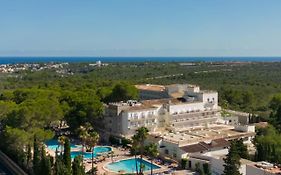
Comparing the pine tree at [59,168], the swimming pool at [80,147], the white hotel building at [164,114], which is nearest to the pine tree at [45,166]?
the pine tree at [59,168]

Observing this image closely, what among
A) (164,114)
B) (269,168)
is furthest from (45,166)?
(164,114)

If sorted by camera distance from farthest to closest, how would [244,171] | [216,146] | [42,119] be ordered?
[42,119] → [216,146] → [244,171]

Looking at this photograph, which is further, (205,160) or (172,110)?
(172,110)

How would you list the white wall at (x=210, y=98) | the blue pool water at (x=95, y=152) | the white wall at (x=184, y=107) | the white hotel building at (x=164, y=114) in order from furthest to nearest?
the white wall at (x=210, y=98) < the white wall at (x=184, y=107) < the white hotel building at (x=164, y=114) < the blue pool water at (x=95, y=152)

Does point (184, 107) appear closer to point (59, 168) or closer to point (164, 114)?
point (164, 114)

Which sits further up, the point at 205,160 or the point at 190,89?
the point at 190,89

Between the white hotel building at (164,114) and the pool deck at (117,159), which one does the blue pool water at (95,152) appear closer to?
the pool deck at (117,159)

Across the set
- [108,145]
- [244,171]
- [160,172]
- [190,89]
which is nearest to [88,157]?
[108,145]

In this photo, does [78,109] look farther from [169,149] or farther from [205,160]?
[205,160]

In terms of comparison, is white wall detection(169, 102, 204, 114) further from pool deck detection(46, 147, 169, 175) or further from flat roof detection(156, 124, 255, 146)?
pool deck detection(46, 147, 169, 175)

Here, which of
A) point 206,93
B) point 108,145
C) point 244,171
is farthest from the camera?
point 206,93

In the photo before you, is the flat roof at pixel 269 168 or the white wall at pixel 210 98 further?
the white wall at pixel 210 98
